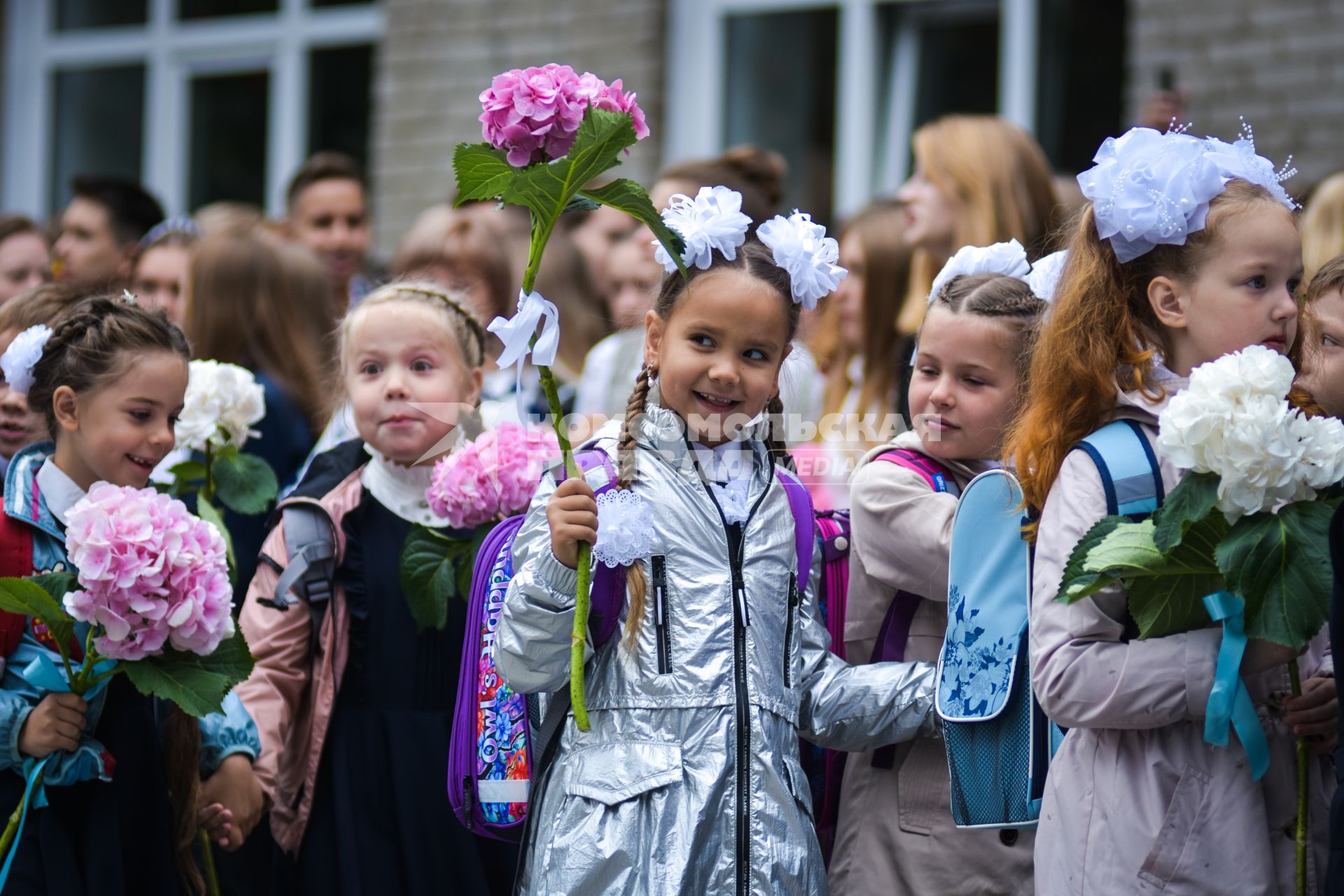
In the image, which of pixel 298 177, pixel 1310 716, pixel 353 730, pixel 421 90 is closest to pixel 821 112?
pixel 421 90

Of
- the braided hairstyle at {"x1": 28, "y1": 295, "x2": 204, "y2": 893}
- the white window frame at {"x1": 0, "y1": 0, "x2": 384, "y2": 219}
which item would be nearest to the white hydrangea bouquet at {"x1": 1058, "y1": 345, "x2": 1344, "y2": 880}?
the braided hairstyle at {"x1": 28, "y1": 295, "x2": 204, "y2": 893}

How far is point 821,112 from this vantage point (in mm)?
8180

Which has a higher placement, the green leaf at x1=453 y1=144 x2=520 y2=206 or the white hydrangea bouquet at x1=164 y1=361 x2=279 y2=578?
the green leaf at x1=453 y1=144 x2=520 y2=206

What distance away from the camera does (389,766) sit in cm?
351

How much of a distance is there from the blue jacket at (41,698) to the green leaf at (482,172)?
4.02 ft

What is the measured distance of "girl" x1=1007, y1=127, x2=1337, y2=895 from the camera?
238 cm

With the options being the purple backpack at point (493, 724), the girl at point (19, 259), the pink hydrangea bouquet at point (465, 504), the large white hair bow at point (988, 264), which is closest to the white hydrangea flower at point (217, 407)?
the pink hydrangea bouquet at point (465, 504)

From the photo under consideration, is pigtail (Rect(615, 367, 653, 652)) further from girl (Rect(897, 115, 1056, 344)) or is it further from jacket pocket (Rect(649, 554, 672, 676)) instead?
girl (Rect(897, 115, 1056, 344))

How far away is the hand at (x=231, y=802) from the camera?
3268 millimetres

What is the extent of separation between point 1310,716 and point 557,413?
133 centimetres

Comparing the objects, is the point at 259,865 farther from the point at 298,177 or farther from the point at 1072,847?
the point at 298,177

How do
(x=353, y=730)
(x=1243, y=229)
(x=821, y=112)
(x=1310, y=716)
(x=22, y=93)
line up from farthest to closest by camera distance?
(x=22, y=93) < (x=821, y=112) < (x=353, y=730) < (x=1243, y=229) < (x=1310, y=716)

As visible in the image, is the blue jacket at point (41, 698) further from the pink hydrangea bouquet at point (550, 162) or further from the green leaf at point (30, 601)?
the pink hydrangea bouquet at point (550, 162)

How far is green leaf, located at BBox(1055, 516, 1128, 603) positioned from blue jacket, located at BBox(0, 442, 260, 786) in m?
1.85
